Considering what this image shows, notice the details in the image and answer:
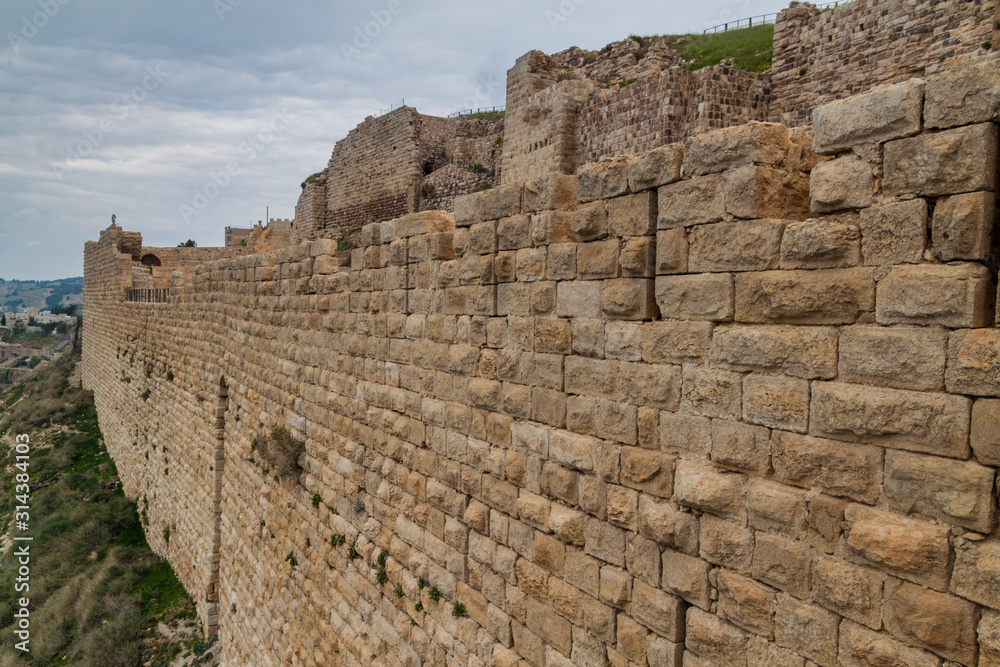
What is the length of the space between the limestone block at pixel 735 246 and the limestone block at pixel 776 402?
44 centimetres

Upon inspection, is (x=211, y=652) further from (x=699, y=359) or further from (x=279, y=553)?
(x=699, y=359)

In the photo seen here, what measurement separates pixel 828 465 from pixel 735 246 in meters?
0.89

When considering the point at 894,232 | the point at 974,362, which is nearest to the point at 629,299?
the point at 894,232

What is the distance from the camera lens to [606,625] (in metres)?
3.05

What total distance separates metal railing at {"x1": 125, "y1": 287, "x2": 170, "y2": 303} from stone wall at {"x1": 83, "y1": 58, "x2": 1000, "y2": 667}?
819cm

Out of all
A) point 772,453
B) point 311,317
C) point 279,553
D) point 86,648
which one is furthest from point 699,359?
point 86,648

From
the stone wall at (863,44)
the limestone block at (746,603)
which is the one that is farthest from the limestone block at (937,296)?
the stone wall at (863,44)

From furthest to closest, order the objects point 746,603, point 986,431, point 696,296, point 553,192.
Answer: point 553,192 < point 696,296 < point 746,603 < point 986,431

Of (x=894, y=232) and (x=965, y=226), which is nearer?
(x=965, y=226)

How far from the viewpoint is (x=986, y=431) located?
182 centimetres

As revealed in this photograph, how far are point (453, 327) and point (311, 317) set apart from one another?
2.65 metres

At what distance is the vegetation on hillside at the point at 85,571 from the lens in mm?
9562

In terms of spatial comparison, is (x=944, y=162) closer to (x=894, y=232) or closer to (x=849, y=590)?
(x=894, y=232)

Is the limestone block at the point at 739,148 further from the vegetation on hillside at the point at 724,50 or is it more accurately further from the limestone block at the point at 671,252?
the vegetation on hillside at the point at 724,50
